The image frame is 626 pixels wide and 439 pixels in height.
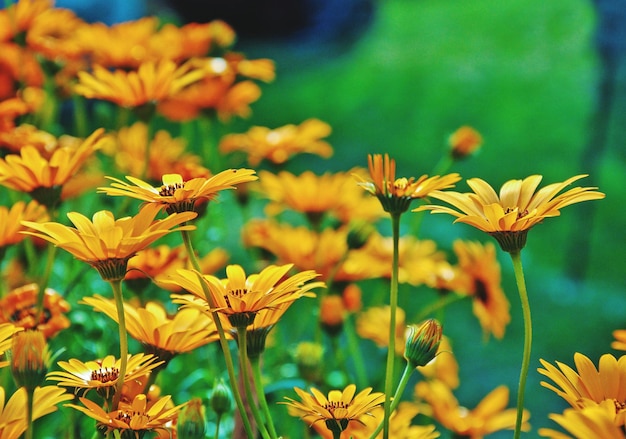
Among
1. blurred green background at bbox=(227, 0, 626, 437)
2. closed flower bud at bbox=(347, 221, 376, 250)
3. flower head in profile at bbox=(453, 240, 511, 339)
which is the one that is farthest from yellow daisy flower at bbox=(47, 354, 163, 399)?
blurred green background at bbox=(227, 0, 626, 437)

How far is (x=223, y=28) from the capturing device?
939 mm

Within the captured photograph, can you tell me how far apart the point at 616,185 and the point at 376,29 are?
0.77 metres

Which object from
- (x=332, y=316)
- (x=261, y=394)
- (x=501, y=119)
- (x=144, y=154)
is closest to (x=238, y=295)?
(x=261, y=394)

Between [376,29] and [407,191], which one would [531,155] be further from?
[407,191]

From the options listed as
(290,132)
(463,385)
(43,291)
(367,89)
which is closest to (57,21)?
(290,132)

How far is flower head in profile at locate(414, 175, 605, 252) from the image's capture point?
1.31ft

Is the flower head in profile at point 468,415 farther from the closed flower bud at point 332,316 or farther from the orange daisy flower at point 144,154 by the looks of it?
the orange daisy flower at point 144,154

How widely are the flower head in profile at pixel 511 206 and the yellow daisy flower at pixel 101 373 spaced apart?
0.53 ft

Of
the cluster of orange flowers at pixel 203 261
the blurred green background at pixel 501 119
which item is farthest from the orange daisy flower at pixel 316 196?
the blurred green background at pixel 501 119

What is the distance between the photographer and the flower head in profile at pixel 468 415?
602 mm

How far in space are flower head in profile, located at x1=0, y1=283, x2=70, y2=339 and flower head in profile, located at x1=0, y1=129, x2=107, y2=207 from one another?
2.5 inches

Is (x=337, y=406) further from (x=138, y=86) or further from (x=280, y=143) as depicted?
(x=280, y=143)

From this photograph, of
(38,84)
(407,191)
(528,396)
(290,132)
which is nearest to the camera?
(407,191)

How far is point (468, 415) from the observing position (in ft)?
2.15
